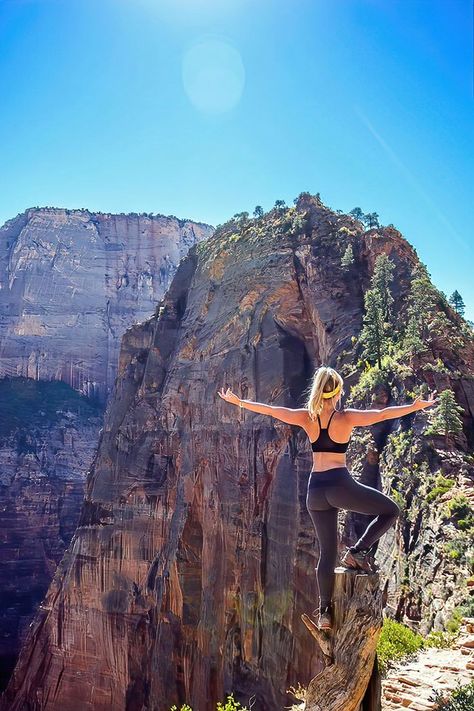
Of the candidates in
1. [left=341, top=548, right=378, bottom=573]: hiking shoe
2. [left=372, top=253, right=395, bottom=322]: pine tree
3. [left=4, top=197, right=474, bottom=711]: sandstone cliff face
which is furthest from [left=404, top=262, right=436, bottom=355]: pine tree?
[left=341, top=548, right=378, bottom=573]: hiking shoe

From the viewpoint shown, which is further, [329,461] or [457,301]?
[457,301]

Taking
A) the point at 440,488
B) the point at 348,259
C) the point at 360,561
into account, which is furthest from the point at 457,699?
the point at 348,259

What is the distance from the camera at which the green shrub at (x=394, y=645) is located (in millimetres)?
11617

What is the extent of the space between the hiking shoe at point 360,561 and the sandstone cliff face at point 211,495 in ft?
43.3

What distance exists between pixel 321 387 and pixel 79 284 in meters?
110

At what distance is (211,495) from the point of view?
37500mm

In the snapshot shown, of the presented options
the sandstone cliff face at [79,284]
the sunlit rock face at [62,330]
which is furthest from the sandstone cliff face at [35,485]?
the sandstone cliff face at [79,284]

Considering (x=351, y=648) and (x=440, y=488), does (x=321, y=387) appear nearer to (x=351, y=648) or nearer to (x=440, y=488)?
(x=351, y=648)

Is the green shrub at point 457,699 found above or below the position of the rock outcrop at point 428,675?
above

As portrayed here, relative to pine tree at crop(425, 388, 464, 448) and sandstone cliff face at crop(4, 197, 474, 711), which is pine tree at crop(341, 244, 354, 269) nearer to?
sandstone cliff face at crop(4, 197, 474, 711)

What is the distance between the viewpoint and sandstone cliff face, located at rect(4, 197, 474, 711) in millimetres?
29562

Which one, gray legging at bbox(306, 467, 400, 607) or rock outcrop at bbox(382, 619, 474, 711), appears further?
→ rock outcrop at bbox(382, 619, 474, 711)

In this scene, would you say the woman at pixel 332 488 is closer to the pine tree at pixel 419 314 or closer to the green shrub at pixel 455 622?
the green shrub at pixel 455 622

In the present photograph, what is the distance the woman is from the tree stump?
14 cm
